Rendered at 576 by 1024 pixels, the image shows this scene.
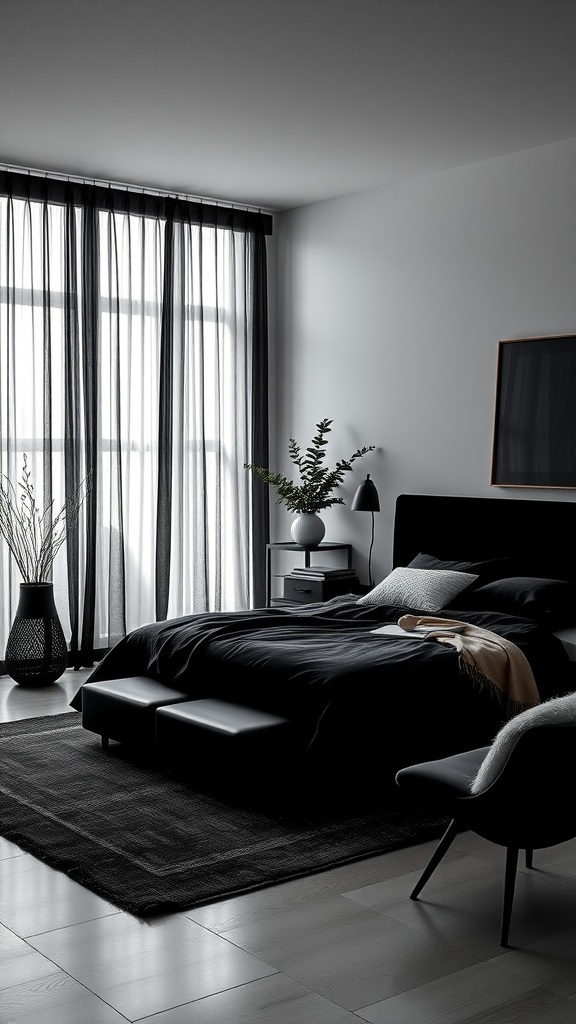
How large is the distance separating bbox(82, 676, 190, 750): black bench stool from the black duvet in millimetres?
113

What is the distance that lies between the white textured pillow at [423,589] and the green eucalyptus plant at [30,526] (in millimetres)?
1946

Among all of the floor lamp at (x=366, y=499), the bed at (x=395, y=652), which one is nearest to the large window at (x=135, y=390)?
the floor lamp at (x=366, y=499)

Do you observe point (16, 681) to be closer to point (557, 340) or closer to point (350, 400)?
point (350, 400)

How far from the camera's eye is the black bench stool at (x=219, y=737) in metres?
3.95

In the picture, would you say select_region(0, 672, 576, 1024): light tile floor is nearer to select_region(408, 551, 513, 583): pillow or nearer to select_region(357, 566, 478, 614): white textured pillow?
select_region(357, 566, 478, 614): white textured pillow

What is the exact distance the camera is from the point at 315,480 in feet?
22.5

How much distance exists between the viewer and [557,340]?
571cm

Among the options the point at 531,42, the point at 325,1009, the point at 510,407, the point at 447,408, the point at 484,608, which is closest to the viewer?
the point at 325,1009

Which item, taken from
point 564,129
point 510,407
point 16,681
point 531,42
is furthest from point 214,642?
point 564,129

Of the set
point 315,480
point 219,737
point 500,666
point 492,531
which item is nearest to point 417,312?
point 315,480

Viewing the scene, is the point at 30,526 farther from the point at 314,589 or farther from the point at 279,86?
the point at 279,86

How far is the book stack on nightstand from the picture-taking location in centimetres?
652

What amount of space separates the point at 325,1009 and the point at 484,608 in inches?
121

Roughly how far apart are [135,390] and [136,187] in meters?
1.28
